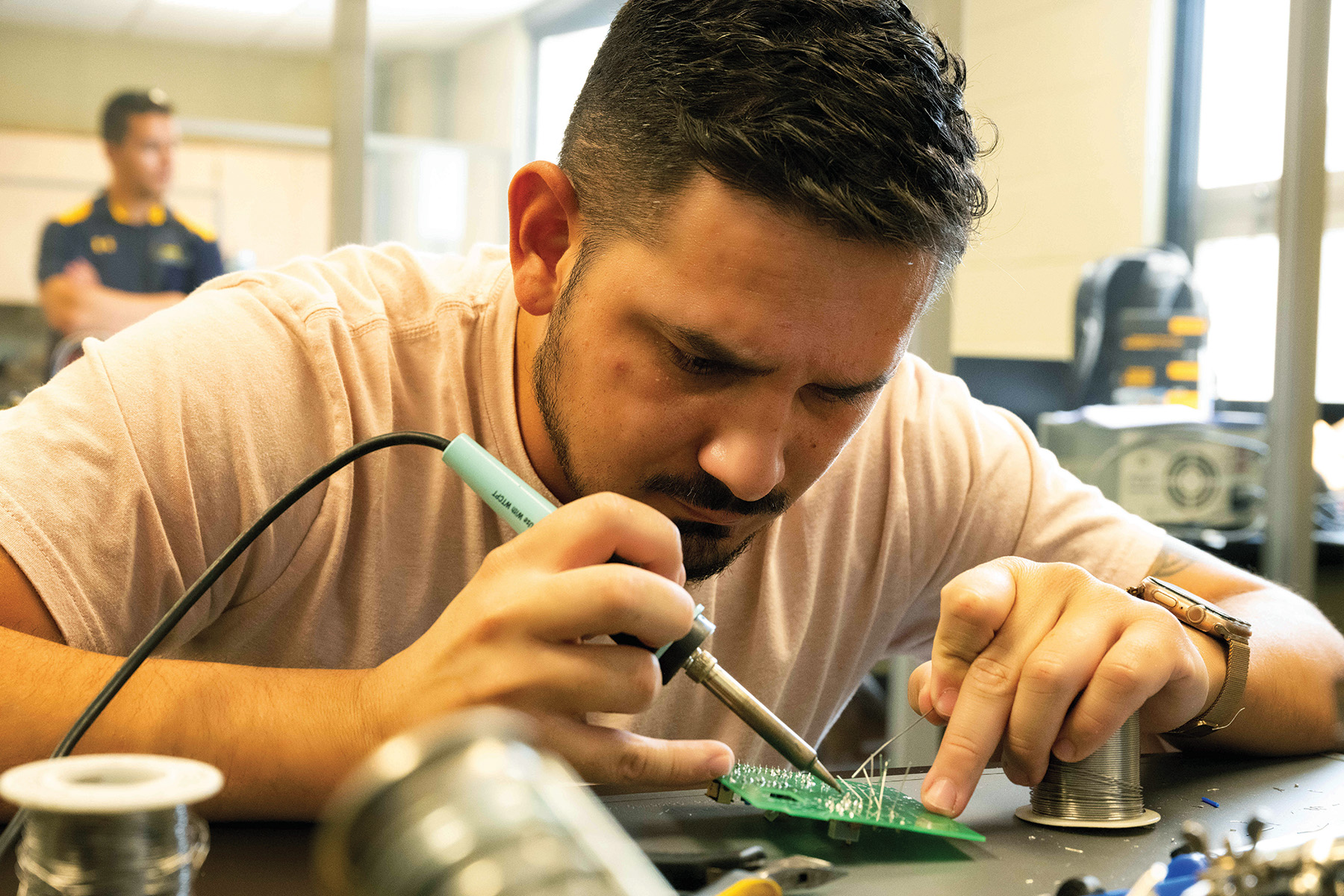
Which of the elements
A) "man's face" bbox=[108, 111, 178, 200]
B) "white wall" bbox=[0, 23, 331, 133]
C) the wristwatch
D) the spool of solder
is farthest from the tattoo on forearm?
"white wall" bbox=[0, 23, 331, 133]

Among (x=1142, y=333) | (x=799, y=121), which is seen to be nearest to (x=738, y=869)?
(x=799, y=121)

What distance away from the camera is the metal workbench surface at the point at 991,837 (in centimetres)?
61

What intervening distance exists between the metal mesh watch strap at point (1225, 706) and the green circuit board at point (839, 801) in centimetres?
31

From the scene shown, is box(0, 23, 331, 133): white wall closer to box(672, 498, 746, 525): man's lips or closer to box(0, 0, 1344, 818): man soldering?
box(0, 0, 1344, 818): man soldering

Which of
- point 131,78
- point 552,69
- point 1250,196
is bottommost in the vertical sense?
point 1250,196

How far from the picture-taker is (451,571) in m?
1.05

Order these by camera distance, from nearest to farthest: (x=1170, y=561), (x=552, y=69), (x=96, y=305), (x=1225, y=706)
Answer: (x=1225, y=706)
(x=1170, y=561)
(x=552, y=69)
(x=96, y=305)

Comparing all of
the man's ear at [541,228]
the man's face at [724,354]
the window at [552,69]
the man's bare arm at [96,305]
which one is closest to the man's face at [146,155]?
the man's bare arm at [96,305]

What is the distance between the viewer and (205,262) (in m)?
3.64

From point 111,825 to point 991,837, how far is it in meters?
0.50

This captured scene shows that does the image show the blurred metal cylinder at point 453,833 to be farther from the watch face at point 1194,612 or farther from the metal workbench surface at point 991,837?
the watch face at point 1194,612

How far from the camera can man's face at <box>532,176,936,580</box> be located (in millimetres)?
794

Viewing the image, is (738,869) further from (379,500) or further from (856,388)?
(379,500)

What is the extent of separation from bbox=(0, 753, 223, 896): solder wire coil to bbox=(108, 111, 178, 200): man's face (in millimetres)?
3658
